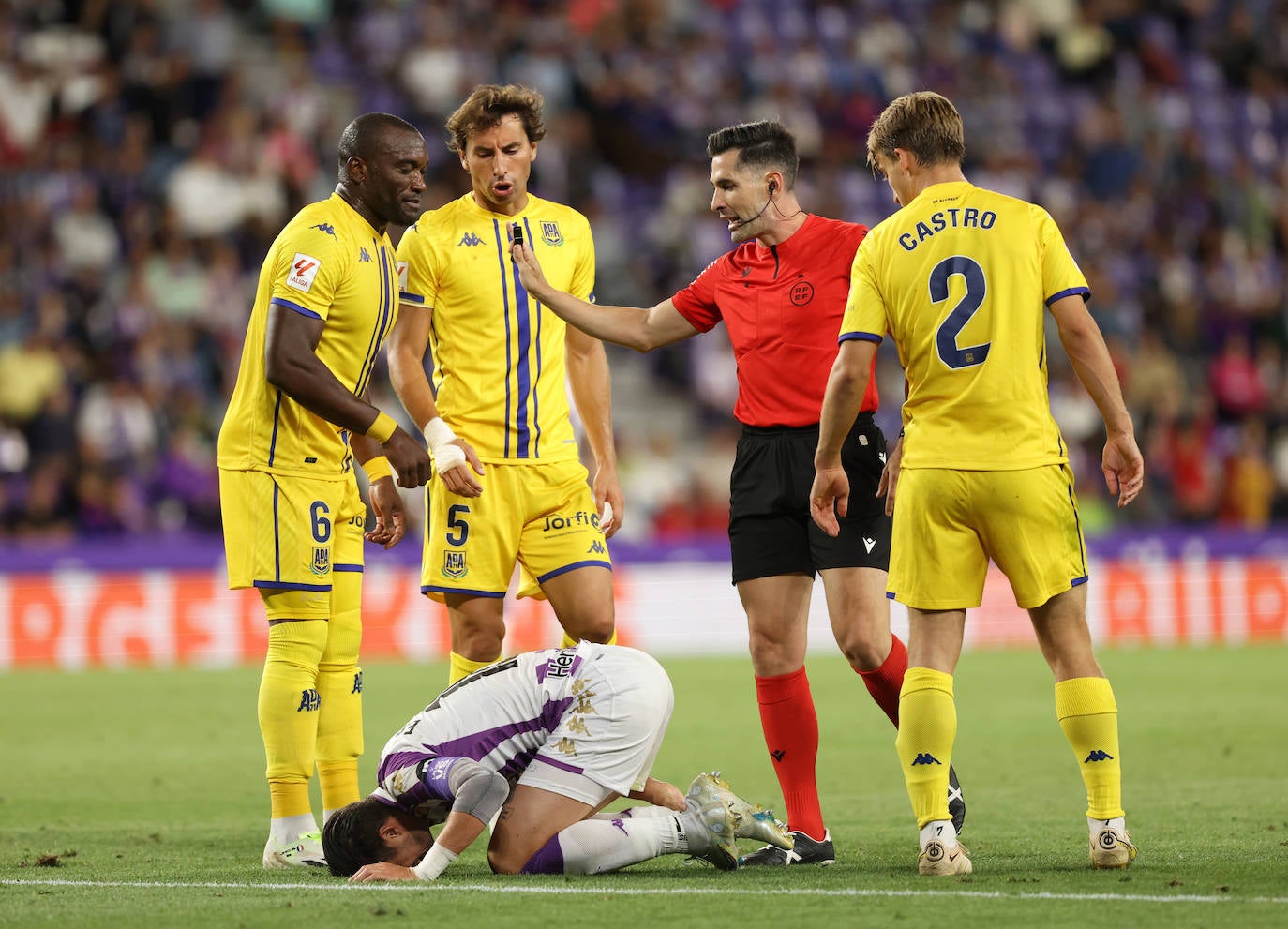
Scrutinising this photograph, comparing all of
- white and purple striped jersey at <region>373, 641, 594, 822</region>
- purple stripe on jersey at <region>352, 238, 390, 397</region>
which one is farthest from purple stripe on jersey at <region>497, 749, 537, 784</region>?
purple stripe on jersey at <region>352, 238, 390, 397</region>

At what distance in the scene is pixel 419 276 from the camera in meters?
6.65

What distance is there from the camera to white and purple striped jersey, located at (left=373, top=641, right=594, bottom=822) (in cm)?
578

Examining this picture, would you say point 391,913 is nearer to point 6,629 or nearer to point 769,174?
point 769,174

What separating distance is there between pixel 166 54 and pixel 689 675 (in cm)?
903

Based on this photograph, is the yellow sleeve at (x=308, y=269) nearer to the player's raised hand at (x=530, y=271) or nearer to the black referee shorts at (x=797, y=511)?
the player's raised hand at (x=530, y=271)

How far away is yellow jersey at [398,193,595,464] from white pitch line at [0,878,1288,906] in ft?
6.13

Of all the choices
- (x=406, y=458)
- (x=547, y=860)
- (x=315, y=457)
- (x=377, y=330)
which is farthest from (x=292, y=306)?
(x=547, y=860)

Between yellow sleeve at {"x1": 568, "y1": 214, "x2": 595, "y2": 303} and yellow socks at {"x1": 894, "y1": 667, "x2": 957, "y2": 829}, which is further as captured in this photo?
yellow sleeve at {"x1": 568, "y1": 214, "x2": 595, "y2": 303}

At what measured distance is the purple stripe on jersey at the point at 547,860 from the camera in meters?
5.62

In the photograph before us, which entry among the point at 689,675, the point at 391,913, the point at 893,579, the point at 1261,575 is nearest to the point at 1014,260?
the point at 893,579

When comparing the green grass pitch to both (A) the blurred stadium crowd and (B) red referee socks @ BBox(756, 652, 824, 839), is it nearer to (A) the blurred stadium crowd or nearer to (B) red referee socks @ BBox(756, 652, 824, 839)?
→ (B) red referee socks @ BBox(756, 652, 824, 839)

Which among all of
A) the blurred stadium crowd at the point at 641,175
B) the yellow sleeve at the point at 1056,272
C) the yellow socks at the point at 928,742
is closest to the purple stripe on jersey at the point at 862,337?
the yellow sleeve at the point at 1056,272

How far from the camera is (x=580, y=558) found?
6.61 m

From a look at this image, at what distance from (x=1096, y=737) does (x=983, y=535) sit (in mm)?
702
